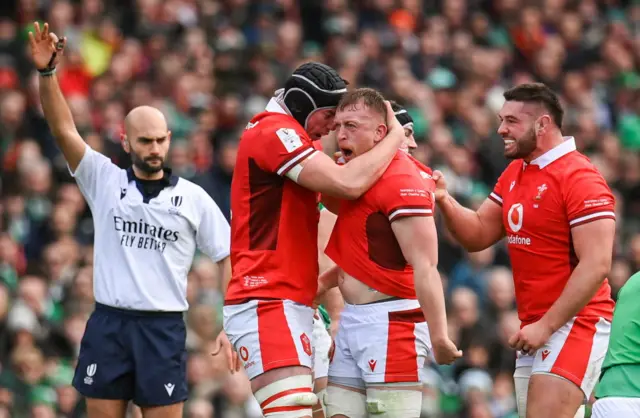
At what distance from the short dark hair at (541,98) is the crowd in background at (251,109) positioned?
16.6 feet

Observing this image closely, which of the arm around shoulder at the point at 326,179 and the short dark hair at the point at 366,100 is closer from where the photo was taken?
the arm around shoulder at the point at 326,179

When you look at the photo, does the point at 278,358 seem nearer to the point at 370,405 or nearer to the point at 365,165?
the point at 370,405

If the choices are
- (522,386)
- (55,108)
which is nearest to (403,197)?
(522,386)

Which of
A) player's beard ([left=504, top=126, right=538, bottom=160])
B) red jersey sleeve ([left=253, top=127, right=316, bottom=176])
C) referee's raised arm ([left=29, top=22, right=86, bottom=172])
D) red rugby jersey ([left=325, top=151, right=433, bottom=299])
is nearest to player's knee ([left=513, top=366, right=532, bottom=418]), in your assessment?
red rugby jersey ([left=325, top=151, right=433, bottom=299])

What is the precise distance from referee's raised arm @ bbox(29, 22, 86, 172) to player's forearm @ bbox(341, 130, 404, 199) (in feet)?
7.39

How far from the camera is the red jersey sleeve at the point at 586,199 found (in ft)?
24.7

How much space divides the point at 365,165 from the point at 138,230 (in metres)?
2.04

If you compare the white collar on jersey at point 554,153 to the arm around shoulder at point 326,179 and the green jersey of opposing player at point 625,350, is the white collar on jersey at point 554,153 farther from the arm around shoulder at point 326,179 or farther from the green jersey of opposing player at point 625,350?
the arm around shoulder at point 326,179

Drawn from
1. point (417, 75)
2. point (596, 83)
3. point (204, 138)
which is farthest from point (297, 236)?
point (596, 83)

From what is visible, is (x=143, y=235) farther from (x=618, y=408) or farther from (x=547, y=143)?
(x=618, y=408)

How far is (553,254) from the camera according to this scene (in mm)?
7727

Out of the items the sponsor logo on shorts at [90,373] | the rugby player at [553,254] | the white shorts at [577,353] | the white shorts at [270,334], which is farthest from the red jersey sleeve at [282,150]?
the sponsor logo on shorts at [90,373]

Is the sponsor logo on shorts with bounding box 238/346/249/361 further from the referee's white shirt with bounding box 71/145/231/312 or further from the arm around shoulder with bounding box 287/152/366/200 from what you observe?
the referee's white shirt with bounding box 71/145/231/312

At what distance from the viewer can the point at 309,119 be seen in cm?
753
